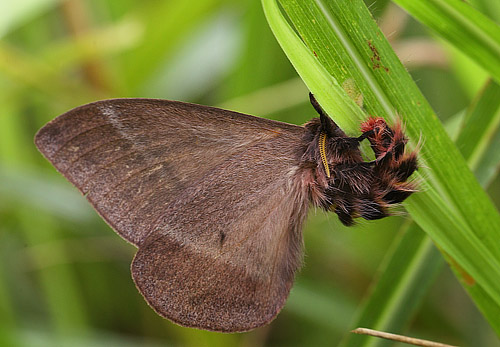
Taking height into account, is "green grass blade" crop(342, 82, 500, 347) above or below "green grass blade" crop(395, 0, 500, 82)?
below

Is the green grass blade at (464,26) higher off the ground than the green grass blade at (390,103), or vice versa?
the green grass blade at (464,26)

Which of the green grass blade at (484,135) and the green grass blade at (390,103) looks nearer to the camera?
the green grass blade at (390,103)

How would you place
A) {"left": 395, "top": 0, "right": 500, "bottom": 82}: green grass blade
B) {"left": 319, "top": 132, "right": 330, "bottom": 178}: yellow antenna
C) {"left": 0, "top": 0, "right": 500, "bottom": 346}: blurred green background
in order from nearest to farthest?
{"left": 395, "top": 0, "right": 500, "bottom": 82}: green grass blade < {"left": 319, "top": 132, "right": 330, "bottom": 178}: yellow antenna < {"left": 0, "top": 0, "right": 500, "bottom": 346}: blurred green background

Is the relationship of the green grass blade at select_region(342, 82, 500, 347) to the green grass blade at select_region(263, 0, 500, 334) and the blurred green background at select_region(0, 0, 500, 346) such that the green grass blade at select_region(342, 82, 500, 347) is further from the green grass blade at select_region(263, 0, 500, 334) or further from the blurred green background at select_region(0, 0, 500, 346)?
the blurred green background at select_region(0, 0, 500, 346)

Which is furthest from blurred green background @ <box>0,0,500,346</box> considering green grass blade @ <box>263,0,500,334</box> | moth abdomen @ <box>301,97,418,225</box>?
green grass blade @ <box>263,0,500,334</box>

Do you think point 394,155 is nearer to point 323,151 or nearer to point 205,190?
point 323,151

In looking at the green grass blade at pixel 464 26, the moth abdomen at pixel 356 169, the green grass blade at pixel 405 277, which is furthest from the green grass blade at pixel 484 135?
the moth abdomen at pixel 356 169

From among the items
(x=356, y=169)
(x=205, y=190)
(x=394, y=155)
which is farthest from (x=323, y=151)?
(x=205, y=190)

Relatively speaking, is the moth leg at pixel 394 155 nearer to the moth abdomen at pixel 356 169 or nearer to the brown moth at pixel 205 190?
the moth abdomen at pixel 356 169
